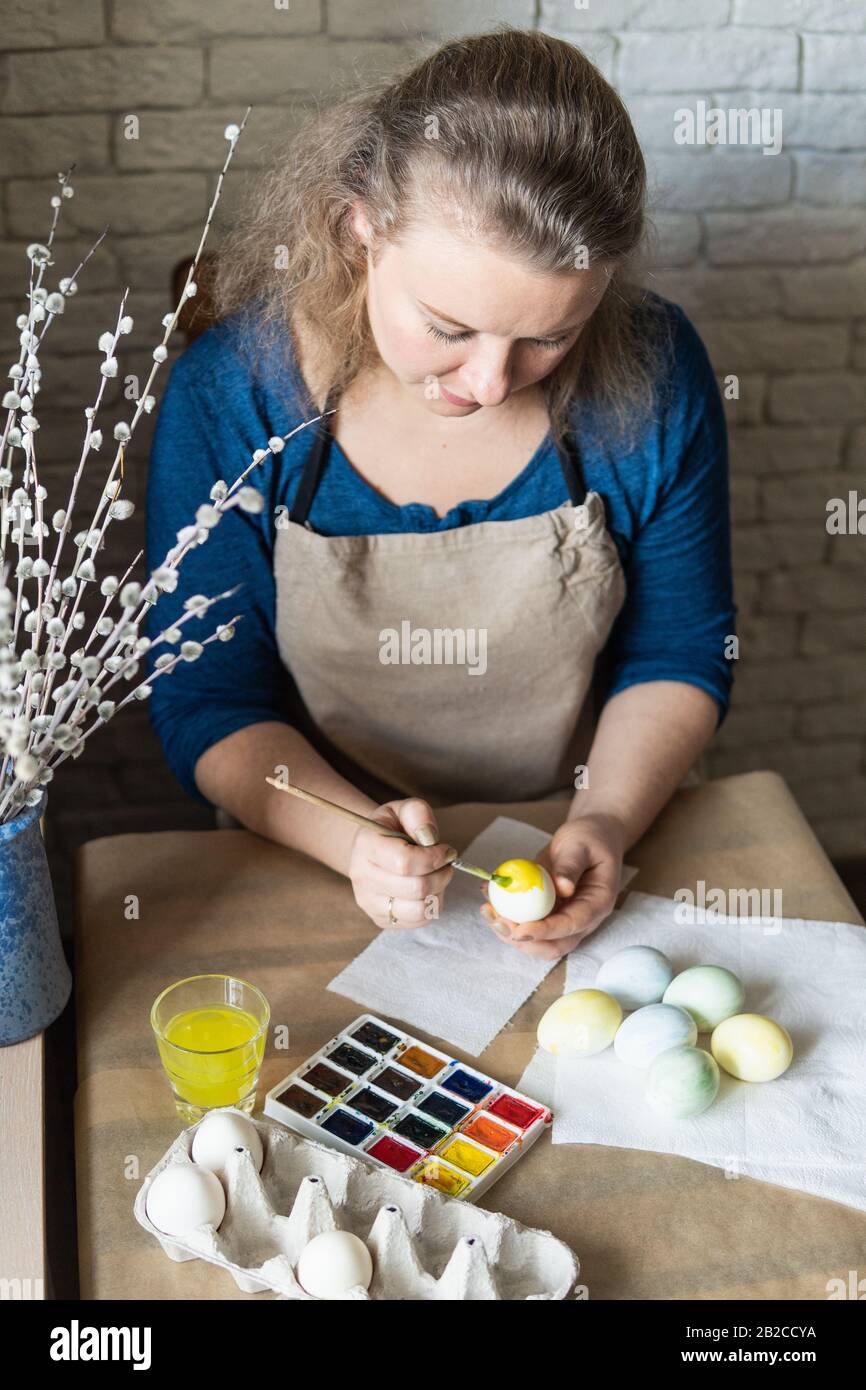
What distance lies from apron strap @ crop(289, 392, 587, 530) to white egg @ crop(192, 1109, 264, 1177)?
70cm

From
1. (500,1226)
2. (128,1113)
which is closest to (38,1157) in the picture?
(128,1113)

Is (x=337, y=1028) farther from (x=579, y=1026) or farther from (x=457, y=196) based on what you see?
(x=457, y=196)

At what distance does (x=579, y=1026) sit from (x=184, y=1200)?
13.6 inches

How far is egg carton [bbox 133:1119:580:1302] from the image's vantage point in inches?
34.6

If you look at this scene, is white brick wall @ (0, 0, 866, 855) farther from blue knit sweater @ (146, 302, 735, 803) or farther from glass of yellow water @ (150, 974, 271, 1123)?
glass of yellow water @ (150, 974, 271, 1123)

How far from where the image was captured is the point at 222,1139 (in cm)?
94

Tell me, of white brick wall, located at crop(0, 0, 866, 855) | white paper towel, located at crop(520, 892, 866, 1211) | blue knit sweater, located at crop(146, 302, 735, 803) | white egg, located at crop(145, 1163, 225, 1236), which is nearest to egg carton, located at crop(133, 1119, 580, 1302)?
white egg, located at crop(145, 1163, 225, 1236)

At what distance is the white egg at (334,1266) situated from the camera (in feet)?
2.85

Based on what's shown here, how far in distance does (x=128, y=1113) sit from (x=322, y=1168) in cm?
17

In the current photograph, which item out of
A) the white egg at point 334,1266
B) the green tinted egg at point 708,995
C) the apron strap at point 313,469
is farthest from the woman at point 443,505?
the white egg at point 334,1266

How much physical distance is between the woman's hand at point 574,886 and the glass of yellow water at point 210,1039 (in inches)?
9.6

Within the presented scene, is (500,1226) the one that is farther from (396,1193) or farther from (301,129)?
(301,129)

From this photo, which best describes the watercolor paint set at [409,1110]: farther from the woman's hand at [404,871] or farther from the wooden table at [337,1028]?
the woman's hand at [404,871]

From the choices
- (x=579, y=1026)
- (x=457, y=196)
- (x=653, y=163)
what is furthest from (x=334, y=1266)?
(x=653, y=163)
